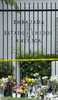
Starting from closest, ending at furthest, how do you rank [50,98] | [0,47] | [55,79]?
[50,98]
[55,79]
[0,47]

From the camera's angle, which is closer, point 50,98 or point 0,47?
point 50,98

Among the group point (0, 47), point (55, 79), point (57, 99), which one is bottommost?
point (57, 99)

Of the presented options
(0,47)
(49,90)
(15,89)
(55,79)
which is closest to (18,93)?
(15,89)

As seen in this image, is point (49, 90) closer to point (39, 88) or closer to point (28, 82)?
point (39, 88)

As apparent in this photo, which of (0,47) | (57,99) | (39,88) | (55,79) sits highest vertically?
(0,47)

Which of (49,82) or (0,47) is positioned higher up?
(0,47)

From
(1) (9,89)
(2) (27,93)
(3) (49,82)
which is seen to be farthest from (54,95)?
(1) (9,89)

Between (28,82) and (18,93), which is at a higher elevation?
(28,82)

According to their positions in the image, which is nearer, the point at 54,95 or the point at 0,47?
the point at 54,95

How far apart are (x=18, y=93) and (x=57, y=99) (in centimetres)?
108

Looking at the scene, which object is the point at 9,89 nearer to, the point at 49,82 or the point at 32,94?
the point at 32,94

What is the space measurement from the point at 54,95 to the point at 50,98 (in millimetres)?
180

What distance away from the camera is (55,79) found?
382 centimetres

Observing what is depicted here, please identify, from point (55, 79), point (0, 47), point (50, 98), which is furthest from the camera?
point (0, 47)
